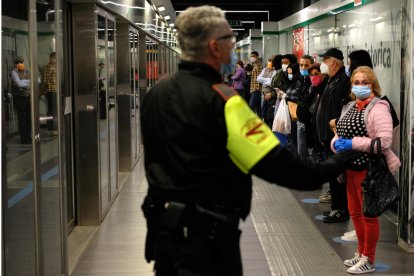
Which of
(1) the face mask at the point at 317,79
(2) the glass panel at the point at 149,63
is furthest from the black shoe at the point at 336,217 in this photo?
(2) the glass panel at the point at 149,63

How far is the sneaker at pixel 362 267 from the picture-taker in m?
4.55

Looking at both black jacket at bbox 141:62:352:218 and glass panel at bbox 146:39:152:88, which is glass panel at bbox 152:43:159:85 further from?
black jacket at bbox 141:62:352:218

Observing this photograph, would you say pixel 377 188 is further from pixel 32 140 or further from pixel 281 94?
pixel 281 94

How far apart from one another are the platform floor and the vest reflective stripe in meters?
2.62

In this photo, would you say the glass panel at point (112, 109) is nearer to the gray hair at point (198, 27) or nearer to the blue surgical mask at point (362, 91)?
the blue surgical mask at point (362, 91)

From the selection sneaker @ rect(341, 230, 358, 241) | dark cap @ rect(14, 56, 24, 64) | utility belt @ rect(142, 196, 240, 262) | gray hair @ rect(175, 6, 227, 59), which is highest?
gray hair @ rect(175, 6, 227, 59)

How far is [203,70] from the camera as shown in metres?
2.22

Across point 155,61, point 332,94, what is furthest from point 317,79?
point 155,61

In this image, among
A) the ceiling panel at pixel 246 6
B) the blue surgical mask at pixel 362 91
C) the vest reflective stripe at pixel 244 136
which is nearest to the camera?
the vest reflective stripe at pixel 244 136

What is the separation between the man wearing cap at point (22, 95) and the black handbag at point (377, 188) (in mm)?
2268

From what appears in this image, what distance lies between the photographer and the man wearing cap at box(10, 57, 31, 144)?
3.16 metres

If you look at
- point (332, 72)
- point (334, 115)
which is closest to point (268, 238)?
point (334, 115)

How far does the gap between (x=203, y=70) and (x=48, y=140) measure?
6.05ft

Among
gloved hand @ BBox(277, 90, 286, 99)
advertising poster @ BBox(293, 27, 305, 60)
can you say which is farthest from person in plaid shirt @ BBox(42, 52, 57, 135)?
advertising poster @ BBox(293, 27, 305, 60)
